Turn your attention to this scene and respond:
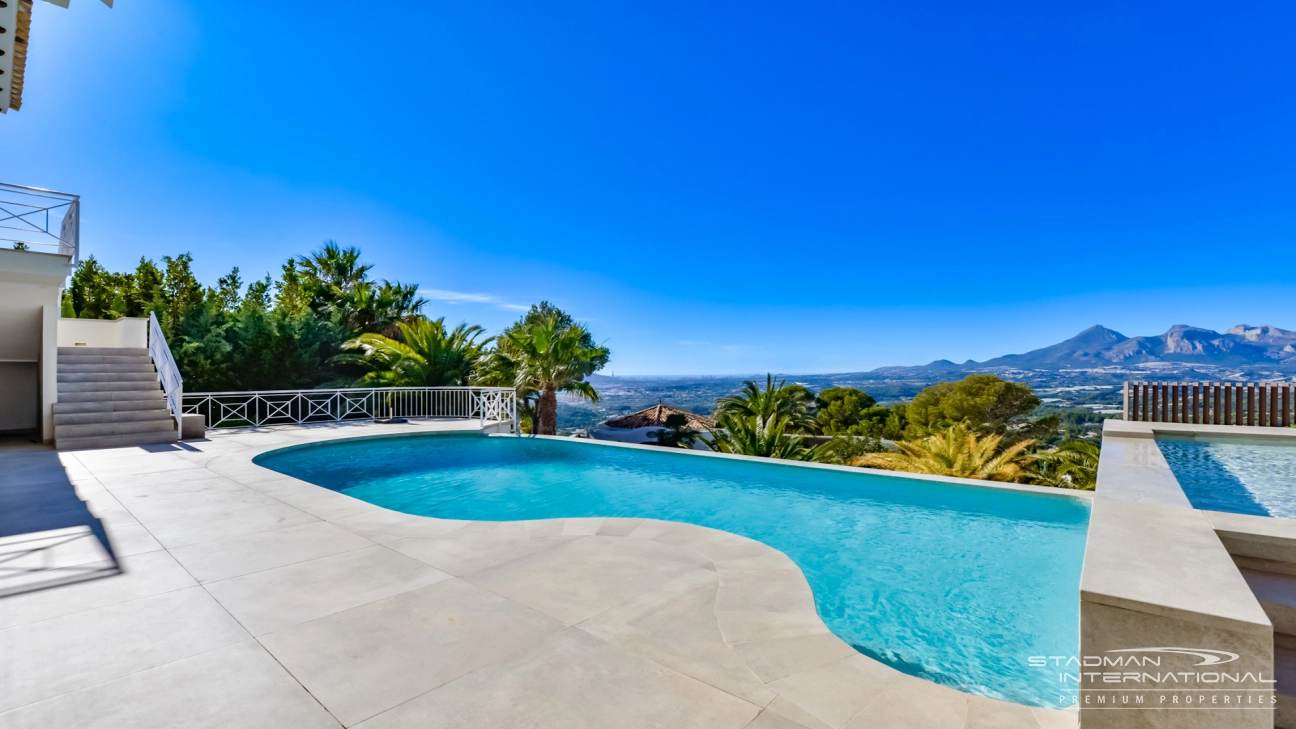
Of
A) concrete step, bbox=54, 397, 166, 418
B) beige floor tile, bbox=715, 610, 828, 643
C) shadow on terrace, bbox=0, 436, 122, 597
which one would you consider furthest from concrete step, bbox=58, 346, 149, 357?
beige floor tile, bbox=715, 610, 828, 643

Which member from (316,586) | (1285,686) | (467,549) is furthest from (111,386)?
(1285,686)

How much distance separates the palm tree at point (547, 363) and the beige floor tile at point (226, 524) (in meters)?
10.8

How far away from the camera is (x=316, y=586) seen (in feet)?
10.6

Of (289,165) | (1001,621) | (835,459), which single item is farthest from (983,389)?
(289,165)

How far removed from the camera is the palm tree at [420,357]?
15906mm

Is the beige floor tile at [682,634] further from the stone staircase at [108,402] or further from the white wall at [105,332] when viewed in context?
the white wall at [105,332]

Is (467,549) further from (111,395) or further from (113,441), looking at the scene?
(111,395)

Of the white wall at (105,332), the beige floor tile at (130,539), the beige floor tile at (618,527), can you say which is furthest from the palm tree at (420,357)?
the beige floor tile at (618,527)

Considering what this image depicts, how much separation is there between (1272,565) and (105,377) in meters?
16.0

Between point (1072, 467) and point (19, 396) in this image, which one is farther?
point (19, 396)

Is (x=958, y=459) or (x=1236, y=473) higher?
(x=1236, y=473)

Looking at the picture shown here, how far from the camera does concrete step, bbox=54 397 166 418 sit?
9375 mm

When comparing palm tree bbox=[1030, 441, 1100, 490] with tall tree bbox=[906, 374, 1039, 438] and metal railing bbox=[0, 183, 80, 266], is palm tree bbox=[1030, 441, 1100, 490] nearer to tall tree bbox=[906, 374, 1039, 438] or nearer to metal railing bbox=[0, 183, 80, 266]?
tall tree bbox=[906, 374, 1039, 438]

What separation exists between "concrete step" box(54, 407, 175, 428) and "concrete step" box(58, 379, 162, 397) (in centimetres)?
87
